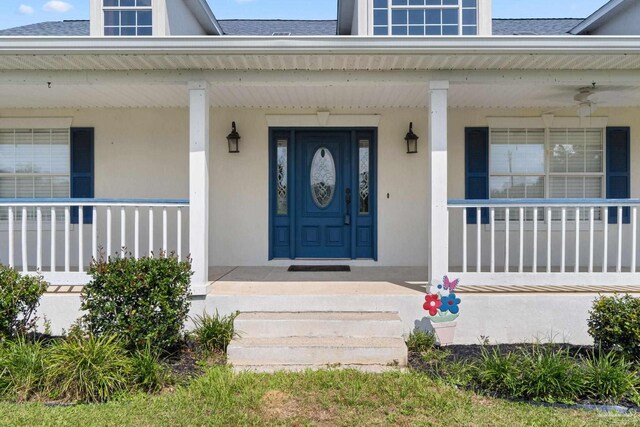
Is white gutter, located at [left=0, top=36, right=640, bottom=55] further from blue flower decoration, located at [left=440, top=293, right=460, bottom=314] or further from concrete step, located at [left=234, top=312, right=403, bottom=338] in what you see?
concrete step, located at [left=234, top=312, right=403, bottom=338]

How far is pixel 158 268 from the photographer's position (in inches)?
177

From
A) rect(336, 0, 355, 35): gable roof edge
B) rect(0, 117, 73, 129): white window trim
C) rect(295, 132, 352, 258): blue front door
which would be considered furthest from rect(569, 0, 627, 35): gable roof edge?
rect(0, 117, 73, 129): white window trim

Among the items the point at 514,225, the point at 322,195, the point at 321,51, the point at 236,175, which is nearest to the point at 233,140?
the point at 236,175

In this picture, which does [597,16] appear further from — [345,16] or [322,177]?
[322,177]

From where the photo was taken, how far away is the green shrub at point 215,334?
4.85 m

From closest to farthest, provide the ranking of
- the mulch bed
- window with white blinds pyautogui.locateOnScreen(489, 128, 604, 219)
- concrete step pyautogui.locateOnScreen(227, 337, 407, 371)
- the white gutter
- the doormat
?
the mulch bed < concrete step pyautogui.locateOnScreen(227, 337, 407, 371) < the white gutter < the doormat < window with white blinds pyautogui.locateOnScreen(489, 128, 604, 219)

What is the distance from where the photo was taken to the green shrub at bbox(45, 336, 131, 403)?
3.86 meters

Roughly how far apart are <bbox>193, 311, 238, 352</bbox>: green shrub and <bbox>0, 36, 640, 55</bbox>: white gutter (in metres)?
2.86

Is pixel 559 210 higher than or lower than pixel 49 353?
higher

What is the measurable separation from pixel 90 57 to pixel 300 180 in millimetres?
3536

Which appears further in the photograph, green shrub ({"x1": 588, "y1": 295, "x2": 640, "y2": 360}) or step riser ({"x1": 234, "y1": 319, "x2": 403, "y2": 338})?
step riser ({"x1": 234, "y1": 319, "x2": 403, "y2": 338})

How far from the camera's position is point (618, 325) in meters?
4.24

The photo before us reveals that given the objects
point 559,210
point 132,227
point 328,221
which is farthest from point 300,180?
point 559,210

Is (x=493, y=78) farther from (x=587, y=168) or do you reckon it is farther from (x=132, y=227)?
(x=132, y=227)
